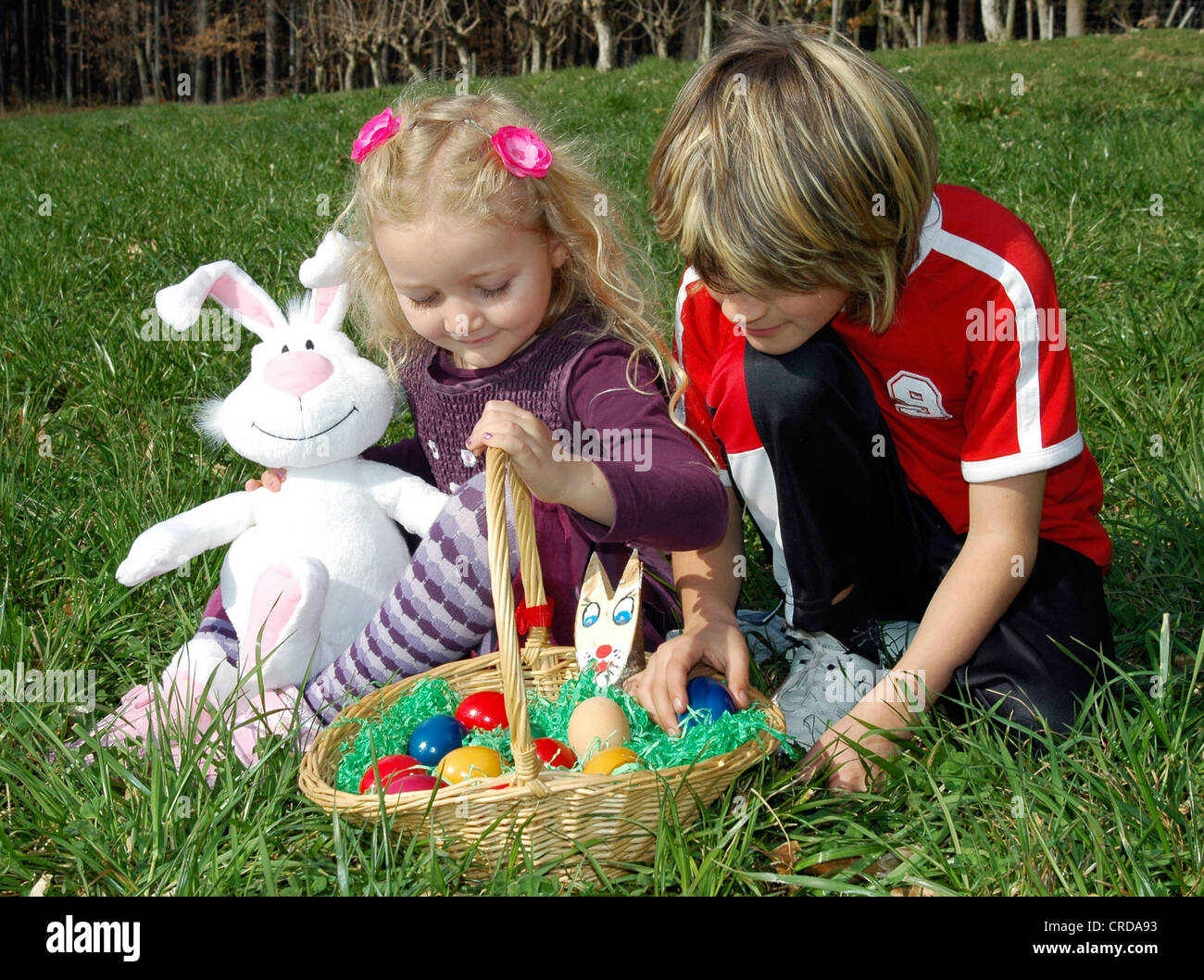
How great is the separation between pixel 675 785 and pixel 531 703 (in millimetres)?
508

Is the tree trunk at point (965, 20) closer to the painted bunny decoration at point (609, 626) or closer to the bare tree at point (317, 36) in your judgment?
the bare tree at point (317, 36)

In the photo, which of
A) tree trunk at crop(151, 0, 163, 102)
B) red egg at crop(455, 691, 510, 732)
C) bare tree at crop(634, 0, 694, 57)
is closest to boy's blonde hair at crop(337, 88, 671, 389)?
red egg at crop(455, 691, 510, 732)

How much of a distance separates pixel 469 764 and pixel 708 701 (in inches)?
16.1

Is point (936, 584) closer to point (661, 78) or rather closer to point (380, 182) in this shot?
point (380, 182)

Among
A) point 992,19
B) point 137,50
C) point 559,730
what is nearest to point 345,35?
point 137,50

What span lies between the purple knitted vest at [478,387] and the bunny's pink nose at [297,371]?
8.2 inches

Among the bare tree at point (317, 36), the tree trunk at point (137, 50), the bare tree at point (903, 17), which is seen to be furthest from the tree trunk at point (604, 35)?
the tree trunk at point (137, 50)

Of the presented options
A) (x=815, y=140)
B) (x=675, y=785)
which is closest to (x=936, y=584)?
(x=675, y=785)

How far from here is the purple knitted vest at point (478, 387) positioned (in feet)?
6.91

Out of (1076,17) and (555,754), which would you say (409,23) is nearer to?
(1076,17)

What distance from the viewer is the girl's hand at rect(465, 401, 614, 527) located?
5.11 feet

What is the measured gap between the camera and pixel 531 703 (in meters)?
2.01

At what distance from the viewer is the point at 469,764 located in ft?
5.66

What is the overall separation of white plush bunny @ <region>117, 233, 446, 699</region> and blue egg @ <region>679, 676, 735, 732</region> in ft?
1.31
